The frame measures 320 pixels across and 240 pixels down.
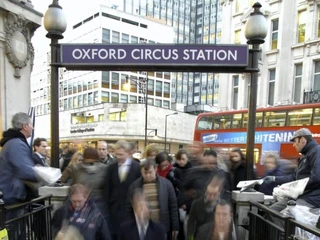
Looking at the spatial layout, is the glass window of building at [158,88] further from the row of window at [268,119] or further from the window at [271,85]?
the row of window at [268,119]

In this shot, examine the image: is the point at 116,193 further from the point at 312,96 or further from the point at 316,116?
the point at 312,96

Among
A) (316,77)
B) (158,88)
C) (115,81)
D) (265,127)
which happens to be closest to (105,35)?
(115,81)

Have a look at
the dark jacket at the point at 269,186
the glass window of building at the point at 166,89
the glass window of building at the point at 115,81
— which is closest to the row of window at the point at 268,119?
the dark jacket at the point at 269,186

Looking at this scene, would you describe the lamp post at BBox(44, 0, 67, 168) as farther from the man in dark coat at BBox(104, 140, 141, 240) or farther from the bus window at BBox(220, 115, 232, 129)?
the bus window at BBox(220, 115, 232, 129)

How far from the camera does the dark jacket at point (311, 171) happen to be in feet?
11.4

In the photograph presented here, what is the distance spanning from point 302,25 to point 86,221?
25041mm

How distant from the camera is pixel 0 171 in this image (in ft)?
11.0

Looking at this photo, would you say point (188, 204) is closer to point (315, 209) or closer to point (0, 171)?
point (315, 209)

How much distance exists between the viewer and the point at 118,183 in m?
4.08

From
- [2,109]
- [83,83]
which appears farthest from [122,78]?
[2,109]

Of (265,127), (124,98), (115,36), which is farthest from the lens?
(124,98)

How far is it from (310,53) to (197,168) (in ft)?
70.8

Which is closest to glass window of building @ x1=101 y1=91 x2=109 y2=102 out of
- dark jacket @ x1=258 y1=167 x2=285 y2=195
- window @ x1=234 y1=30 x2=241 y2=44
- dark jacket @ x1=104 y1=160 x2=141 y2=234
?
window @ x1=234 y1=30 x2=241 y2=44

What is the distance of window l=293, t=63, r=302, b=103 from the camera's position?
75.6ft
